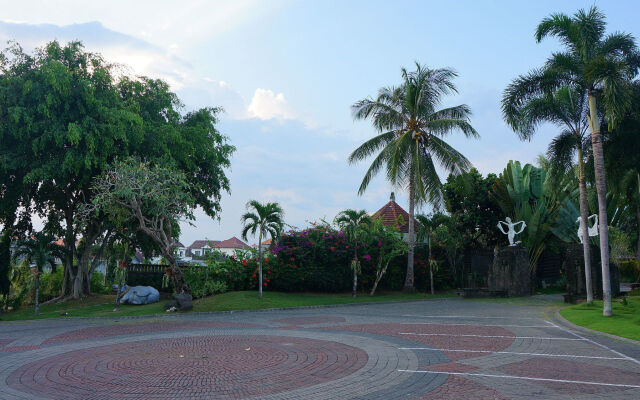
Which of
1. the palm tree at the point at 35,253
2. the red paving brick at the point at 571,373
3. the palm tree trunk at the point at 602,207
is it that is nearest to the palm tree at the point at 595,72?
the palm tree trunk at the point at 602,207

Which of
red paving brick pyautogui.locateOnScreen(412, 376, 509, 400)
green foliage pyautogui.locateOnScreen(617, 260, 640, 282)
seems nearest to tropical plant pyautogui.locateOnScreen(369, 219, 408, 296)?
red paving brick pyautogui.locateOnScreen(412, 376, 509, 400)

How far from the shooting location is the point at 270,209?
67.5 feet

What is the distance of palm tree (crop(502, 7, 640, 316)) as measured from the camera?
48.8ft

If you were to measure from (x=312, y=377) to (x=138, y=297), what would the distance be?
16.3m

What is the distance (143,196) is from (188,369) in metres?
11.8

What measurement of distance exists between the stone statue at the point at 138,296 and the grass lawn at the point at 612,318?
17414 millimetres

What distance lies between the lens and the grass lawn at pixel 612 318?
12094 mm

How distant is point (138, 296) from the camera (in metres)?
21.7

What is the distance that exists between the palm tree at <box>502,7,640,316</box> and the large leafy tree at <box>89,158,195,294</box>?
48.5 feet

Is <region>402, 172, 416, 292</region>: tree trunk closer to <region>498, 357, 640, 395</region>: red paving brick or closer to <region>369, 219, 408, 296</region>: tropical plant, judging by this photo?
<region>369, 219, 408, 296</region>: tropical plant

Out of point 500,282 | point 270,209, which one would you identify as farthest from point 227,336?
point 500,282

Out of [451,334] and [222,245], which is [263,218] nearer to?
[451,334]

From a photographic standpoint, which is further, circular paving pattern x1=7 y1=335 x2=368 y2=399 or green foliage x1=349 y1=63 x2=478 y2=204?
green foliage x1=349 y1=63 x2=478 y2=204

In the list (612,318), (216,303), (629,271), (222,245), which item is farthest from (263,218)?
(222,245)
